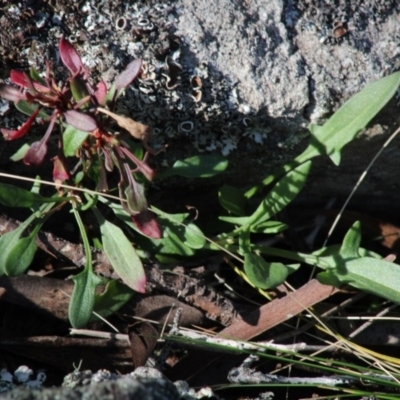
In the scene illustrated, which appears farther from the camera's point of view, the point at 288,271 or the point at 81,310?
the point at 288,271

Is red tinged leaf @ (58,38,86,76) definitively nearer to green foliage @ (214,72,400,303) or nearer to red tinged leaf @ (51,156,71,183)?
red tinged leaf @ (51,156,71,183)

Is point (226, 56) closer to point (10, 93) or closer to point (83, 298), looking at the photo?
point (10, 93)

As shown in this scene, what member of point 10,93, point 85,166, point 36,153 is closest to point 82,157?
point 85,166

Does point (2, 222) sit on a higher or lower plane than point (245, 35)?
lower

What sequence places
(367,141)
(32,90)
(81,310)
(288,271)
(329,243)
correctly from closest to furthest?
1. (32,90)
2. (81,310)
3. (288,271)
4. (367,141)
5. (329,243)

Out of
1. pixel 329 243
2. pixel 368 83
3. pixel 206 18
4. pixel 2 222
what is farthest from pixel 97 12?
pixel 329 243

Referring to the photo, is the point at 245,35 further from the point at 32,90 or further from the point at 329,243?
the point at 329,243
